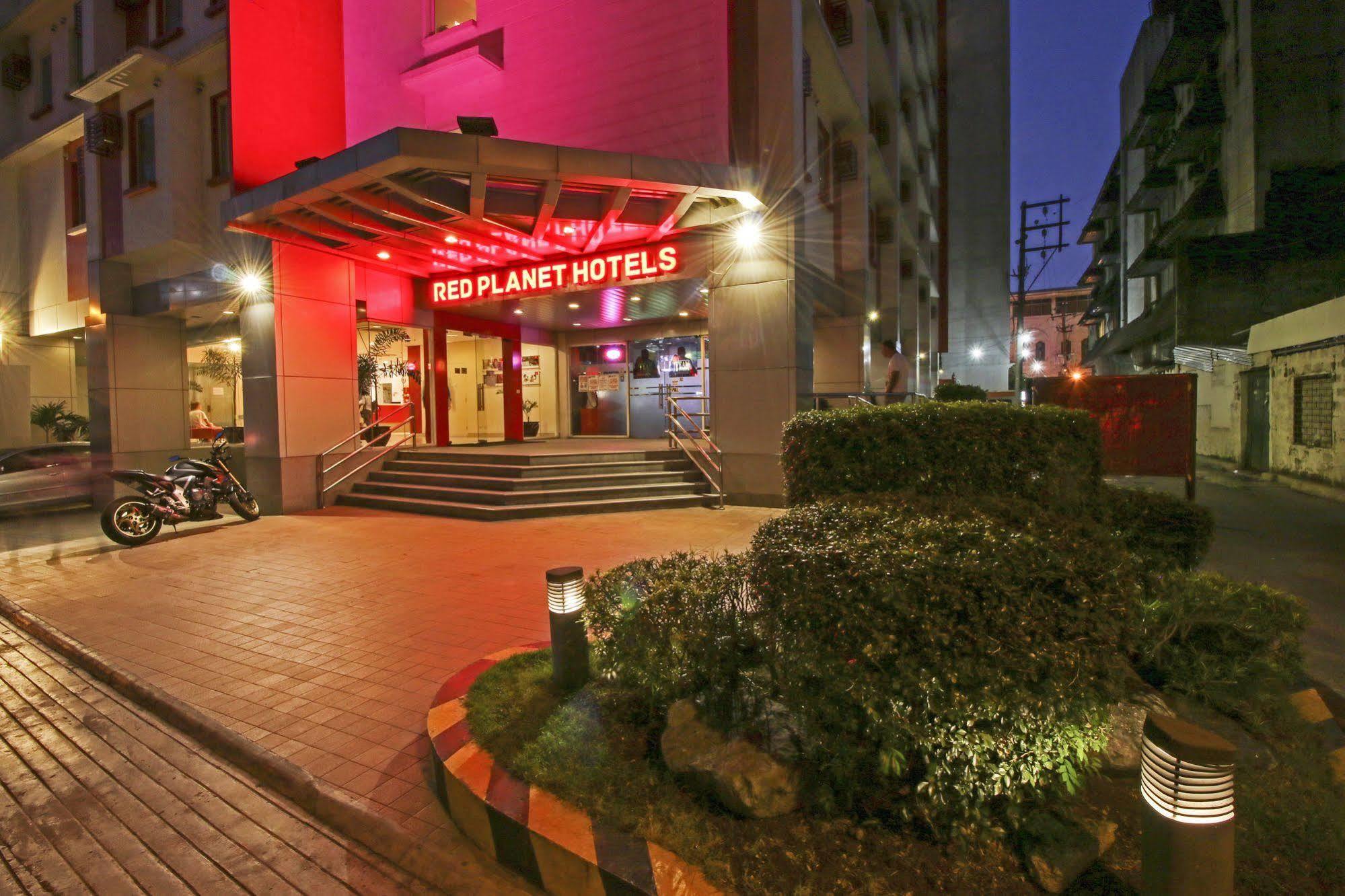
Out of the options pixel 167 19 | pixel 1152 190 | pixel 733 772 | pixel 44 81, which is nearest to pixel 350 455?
pixel 167 19

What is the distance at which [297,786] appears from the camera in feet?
11.1

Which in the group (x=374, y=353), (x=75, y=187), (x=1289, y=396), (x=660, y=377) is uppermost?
(x=75, y=187)

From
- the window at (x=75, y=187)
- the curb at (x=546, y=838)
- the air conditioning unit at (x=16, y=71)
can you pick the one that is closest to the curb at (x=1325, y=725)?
the curb at (x=546, y=838)

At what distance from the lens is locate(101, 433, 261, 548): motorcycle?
9.12 metres

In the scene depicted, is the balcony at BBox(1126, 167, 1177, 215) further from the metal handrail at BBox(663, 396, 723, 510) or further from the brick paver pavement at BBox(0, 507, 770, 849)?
the brick paver pavement at BBox(0, 507, 770, 849)

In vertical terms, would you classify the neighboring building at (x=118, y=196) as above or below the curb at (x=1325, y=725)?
above

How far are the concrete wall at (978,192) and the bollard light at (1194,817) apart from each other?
1541 inches

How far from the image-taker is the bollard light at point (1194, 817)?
1.82 metres

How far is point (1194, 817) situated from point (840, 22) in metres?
19.0

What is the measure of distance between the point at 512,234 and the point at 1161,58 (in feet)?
84.3

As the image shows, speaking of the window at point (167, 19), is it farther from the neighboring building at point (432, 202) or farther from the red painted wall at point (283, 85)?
the red painted wall at point (283, 85)

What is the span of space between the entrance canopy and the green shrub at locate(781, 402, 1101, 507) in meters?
6.26

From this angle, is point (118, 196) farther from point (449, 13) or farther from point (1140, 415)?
point (1140, 415)

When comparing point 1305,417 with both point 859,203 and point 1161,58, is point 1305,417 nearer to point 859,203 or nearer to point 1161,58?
point 859,203
